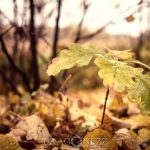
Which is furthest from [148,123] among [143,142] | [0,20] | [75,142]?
[0,20]

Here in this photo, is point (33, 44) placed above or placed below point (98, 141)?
above

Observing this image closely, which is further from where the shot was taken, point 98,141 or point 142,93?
point 98,141

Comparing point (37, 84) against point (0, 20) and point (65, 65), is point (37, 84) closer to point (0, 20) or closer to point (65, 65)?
point (0, 20)

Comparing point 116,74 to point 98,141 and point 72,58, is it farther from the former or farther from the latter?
point 98,141

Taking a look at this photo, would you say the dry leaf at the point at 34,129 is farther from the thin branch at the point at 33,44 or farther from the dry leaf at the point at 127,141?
the thin branch at the point at 33,44

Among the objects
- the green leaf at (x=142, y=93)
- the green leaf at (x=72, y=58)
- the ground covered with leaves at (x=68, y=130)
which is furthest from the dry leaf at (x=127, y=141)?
the green leaf at (x=72, y=58)

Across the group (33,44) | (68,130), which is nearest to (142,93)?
(68,130)
